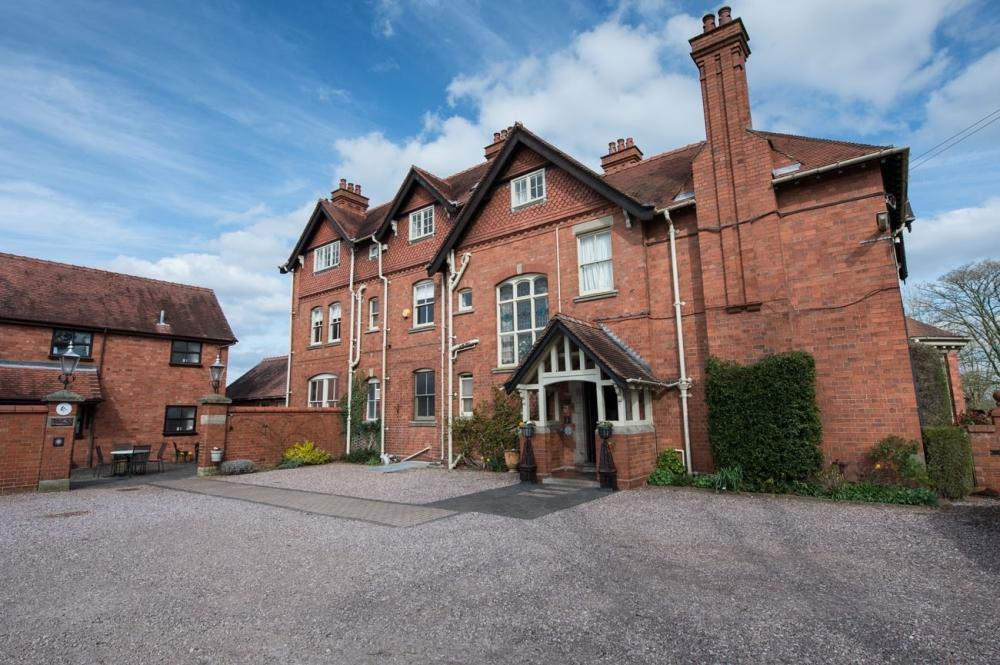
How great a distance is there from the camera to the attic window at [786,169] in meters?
11.6

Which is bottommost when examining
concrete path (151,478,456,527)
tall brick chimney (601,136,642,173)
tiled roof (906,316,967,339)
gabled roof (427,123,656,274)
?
concrete path (151,478,456,527)

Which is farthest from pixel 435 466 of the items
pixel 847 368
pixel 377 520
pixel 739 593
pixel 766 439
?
pixel 739 593

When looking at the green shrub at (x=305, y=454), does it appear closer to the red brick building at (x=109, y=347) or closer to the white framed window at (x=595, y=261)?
the red brick building at (x=109, y=347)

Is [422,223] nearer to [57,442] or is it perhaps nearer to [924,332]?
[57,442]

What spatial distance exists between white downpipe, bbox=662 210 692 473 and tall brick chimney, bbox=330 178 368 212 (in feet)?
54.8

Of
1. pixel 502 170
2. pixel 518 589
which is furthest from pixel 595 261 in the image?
pixel 518 589

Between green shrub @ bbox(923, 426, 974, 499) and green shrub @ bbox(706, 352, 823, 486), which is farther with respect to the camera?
green shrub @ bbox(706, 352, 823, 486)

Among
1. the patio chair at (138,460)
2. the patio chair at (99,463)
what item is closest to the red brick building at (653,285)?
the patio chair at (138,460)

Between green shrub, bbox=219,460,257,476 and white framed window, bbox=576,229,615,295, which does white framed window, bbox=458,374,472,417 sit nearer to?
white framed window, bbox=576,229,615,295

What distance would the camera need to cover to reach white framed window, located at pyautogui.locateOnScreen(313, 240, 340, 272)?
23125mm

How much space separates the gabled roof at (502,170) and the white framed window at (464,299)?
4.29 ft

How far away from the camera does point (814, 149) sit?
38.9 feet

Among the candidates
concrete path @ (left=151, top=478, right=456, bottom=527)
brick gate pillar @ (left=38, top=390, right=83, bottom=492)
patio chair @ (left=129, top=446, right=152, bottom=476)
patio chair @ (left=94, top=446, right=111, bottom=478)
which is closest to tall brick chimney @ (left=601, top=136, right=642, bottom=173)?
concrete path @ (left=151, top=478, right=456, bottom=527)

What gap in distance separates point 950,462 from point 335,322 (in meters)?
20.3
